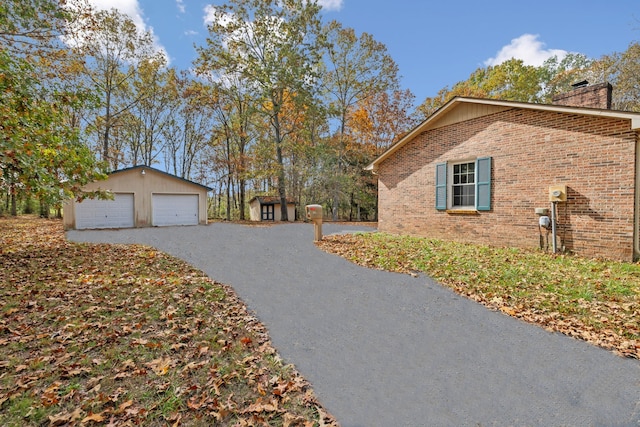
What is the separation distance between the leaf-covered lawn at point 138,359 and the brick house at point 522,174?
7.76 m

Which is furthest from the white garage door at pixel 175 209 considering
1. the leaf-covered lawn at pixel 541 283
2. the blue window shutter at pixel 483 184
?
the blue window shutter at pixel 483 184

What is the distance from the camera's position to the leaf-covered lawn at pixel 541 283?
12.0 ft

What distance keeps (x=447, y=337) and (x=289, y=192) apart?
80.7 ft

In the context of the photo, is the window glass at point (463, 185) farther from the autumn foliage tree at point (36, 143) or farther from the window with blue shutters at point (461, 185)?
the autumn foliage tree at point (36, 143)

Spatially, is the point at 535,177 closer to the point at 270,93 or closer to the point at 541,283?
the point at 541,283

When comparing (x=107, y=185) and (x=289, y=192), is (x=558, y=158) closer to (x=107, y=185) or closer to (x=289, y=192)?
(x=107, y=185)

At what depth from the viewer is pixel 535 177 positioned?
25.5 ft

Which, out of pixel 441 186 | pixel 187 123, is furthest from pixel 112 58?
pixel 441 186

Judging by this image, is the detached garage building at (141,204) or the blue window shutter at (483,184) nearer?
the blue window shutter at (483,184)

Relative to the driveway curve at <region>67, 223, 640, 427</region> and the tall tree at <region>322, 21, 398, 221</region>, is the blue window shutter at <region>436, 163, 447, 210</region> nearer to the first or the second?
the driveway curve at <region>67, 223, 640, 427</region>

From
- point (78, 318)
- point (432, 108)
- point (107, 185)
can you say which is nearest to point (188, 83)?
point (107, 185)

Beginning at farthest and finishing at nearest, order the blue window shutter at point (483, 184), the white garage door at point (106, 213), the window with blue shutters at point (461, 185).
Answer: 1. the white garage door at point (106, 213)
2. the window with blue shutters at point (461, 185)
3. the blue window shutter at point (483, 184)

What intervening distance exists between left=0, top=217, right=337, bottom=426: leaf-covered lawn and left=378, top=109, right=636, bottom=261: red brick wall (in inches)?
305

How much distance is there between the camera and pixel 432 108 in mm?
25312
